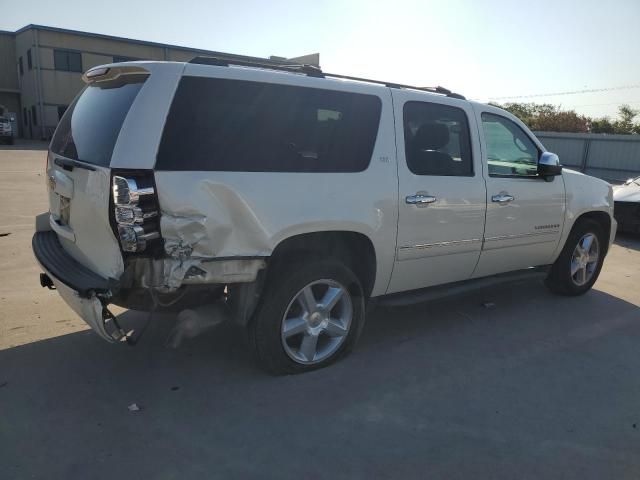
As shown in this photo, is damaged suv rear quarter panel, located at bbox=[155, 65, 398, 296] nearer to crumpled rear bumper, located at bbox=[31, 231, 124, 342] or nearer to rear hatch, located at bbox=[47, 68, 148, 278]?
rear hatch, located at bbox=[47, 68, 148, 278]

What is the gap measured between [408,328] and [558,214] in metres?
1.94

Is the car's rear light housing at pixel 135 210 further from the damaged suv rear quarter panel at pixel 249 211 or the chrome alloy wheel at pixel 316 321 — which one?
the chrome alloy wheel at pixel 316 321

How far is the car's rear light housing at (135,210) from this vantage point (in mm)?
2775

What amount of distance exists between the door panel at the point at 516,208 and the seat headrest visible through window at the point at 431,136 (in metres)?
0.47

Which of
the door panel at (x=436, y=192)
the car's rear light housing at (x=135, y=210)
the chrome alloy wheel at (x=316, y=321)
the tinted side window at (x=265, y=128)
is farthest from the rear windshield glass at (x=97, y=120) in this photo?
the door panel at (x=436, y=192)

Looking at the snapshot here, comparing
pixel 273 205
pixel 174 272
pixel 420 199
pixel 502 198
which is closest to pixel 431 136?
pixel 420 199

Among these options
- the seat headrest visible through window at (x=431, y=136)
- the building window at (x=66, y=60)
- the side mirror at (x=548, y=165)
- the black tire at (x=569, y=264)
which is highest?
the building window at (x=66, y=60)

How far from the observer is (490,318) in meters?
4.94

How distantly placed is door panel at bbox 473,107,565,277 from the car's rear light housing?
9.24 feet

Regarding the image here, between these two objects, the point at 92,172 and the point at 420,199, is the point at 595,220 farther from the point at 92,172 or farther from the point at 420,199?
the point at 92,172

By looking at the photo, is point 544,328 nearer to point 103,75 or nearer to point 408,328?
point 408,328

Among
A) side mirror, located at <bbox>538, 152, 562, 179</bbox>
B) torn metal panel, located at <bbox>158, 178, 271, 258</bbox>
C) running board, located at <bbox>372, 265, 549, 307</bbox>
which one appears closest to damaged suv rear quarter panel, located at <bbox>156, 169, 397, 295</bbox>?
torn metal panel, located at <bbox>158, 178, 271, 258</bbox>

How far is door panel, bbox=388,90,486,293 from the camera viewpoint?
3852 mm

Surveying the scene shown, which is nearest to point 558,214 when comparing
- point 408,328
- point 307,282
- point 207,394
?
point 408,328
